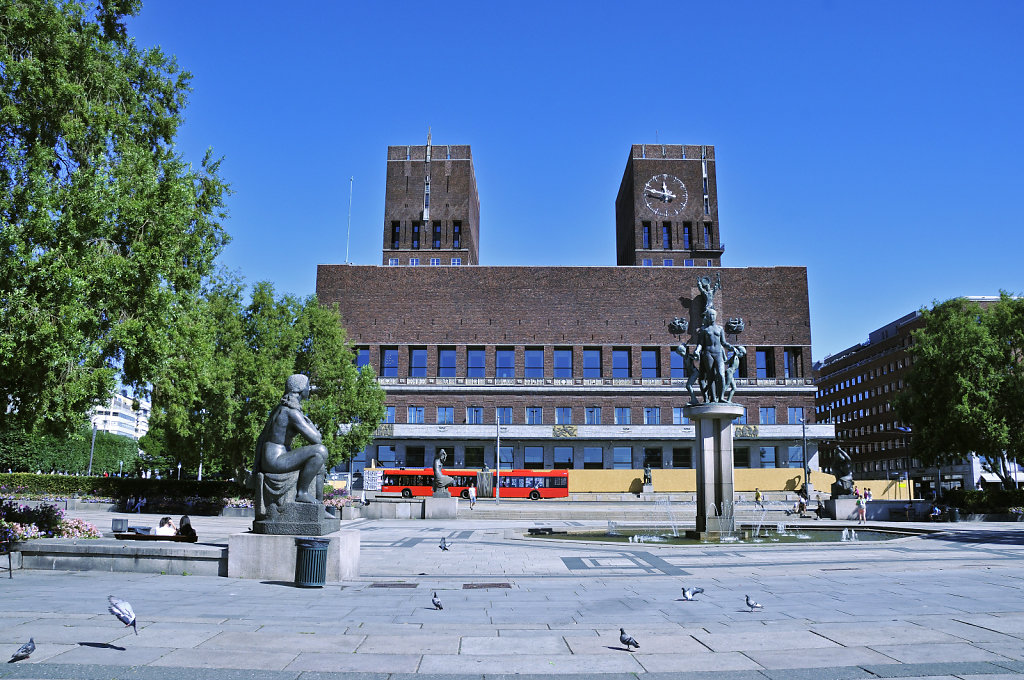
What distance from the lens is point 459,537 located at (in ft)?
83.4

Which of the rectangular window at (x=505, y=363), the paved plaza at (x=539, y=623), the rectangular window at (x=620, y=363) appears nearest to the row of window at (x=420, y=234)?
the rectangular window at (x=505, y=363)

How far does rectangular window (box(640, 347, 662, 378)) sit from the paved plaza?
58890mm

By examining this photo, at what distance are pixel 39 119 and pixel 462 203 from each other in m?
76.9

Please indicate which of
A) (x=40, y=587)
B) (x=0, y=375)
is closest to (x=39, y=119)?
(x=0, y=375)

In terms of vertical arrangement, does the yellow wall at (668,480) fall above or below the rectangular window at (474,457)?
below

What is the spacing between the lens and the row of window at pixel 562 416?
240 feet

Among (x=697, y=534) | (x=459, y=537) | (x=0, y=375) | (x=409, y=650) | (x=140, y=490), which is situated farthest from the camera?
(x=140, y=490)

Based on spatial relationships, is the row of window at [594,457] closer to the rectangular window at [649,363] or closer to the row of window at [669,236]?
the rectangular window at [649,363]

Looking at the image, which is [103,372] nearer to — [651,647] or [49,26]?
[49,26]

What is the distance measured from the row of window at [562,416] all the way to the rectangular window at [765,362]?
3848mm

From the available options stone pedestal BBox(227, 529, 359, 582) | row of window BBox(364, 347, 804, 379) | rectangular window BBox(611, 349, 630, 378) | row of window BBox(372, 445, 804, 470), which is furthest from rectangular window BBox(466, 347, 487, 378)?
stone pedestal BBox(227, 529, 359, 582)

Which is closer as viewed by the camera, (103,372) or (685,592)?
(685,592)

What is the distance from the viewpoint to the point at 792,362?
249 ft

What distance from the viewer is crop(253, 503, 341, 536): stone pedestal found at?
12844 mm
